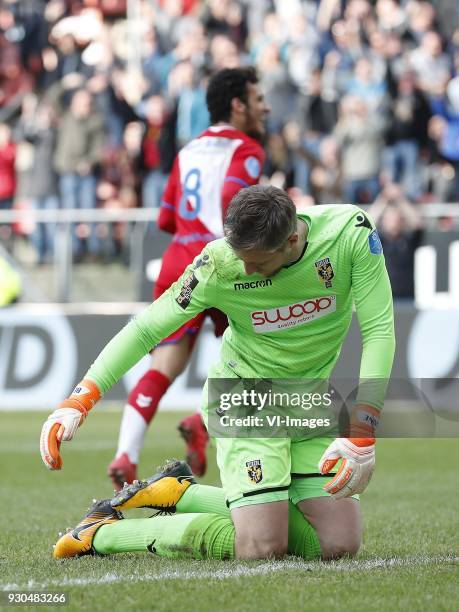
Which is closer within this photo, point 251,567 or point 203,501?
point 251,567

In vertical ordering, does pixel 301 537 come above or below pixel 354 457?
below

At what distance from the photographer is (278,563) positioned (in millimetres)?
5035

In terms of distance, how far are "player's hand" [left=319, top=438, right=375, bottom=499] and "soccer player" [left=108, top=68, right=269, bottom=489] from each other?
295 centimetres

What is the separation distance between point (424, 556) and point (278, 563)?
27.5 inches

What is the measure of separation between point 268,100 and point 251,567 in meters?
11.1

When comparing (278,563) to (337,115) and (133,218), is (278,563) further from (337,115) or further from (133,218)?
(337,115)

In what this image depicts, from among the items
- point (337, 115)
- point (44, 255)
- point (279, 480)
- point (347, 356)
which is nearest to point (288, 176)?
point (337, 115)

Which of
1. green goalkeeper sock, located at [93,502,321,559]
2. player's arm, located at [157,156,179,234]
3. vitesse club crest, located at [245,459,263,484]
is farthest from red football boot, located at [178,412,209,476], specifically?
vitesse club crest, located at [245,459,263,484]

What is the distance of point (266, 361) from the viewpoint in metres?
5.43

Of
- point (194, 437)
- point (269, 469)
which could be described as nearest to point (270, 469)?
point (269, 469)

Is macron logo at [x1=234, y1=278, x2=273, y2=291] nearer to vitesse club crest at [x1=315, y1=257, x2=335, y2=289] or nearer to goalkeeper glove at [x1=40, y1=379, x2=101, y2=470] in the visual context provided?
vitesse club crest at [x1=315, y1=257, x2=335, y2=289]

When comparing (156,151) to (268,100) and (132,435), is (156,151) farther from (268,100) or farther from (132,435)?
(132,435)

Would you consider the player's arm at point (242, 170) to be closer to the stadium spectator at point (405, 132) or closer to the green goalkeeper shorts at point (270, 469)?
the green goalkeeper shorts at point (270, 469)

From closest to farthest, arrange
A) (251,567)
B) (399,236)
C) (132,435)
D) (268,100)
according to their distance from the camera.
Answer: (251,567) < (132,435) < (399,236) < (268,100)
